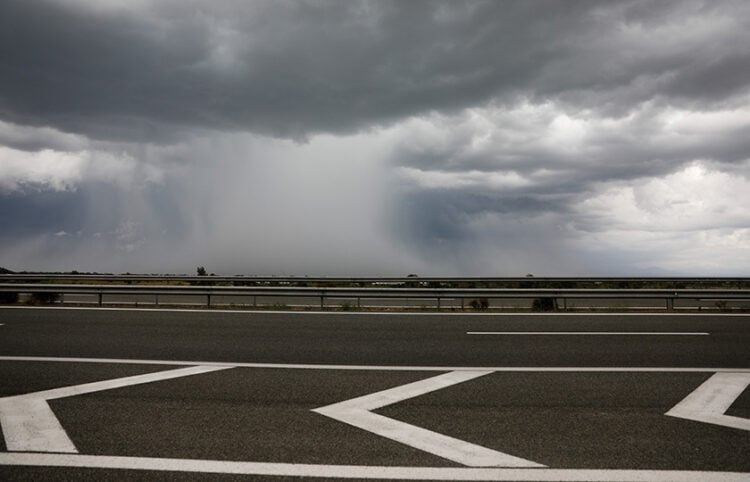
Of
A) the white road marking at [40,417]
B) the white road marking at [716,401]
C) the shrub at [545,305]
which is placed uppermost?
the shrub at [545,305]

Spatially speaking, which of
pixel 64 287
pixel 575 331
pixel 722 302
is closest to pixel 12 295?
pixel 64 287

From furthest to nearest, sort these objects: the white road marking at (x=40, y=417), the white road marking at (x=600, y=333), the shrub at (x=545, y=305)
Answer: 1. the shrub at (x=545, y=305)
2. the white road marking at (x=600, y=333)
3. the white road marking at (x=40, y=417)

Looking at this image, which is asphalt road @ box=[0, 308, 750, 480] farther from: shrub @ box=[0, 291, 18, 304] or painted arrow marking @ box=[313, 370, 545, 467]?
shrub @ box=[0, 291, 18, 304]

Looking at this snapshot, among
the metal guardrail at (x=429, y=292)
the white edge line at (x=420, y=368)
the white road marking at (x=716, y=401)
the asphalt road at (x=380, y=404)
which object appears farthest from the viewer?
the metal guardrail at (x=429, y=292)

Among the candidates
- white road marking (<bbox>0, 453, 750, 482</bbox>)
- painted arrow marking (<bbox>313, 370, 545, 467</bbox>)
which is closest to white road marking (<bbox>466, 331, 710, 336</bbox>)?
painted arrow marking (<bbox>313, 370, 545, 467</bbox>)

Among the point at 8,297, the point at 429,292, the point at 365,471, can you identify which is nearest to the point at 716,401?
the point at 365,471

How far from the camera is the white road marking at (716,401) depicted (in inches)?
188

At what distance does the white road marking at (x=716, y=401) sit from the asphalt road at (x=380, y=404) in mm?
91

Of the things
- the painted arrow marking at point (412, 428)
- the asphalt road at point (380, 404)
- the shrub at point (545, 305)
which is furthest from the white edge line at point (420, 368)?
the shrub at point (545, 305)

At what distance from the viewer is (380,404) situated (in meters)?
5.30

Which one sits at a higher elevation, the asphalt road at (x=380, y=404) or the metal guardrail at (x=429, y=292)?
the metal guardrail at (x=429, y=292)

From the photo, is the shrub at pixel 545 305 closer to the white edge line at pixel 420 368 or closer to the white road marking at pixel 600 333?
the white road marking at pixel 600 333

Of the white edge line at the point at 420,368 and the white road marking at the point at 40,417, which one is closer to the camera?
the white road marking at the point at 40,417

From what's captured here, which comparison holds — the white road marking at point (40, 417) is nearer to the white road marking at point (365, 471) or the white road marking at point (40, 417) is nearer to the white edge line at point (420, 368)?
the white road marking at point (365, 471)
